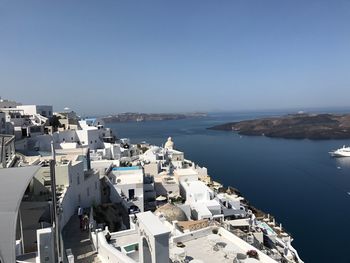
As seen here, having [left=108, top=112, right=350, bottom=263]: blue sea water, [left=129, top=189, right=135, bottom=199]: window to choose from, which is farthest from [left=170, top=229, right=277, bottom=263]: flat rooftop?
[left=108, top=112, right=350, bottom=263]: blue sea water

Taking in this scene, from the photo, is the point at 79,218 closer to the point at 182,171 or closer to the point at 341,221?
the point at 182,171

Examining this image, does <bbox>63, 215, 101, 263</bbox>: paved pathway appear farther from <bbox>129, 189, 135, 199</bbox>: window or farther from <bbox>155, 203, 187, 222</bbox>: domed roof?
<bbox>129, 189, 135, 199</bbox>: window

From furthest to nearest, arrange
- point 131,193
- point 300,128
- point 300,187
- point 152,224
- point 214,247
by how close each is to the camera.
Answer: point 300,128 → point 300,187 → point 131,193 → point 214,247 → point 152,224

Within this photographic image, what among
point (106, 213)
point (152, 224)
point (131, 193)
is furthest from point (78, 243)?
point (131, 193)

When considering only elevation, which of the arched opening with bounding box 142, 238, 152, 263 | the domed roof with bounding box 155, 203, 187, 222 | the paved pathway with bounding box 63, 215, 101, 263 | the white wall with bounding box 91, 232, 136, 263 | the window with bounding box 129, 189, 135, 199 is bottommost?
the domed roof with bounding box 155, 203, 187, 222

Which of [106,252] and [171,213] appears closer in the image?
[106,252]

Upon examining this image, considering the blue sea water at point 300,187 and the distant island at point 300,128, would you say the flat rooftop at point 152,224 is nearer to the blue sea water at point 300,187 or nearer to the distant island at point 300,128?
the blue sea water at point 300,187

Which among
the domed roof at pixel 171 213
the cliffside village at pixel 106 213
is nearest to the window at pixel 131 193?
the cliffside village at pixel 106 213

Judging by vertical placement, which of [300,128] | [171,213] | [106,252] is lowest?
[300,128]

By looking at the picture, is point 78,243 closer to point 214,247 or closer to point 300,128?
point 214,247
